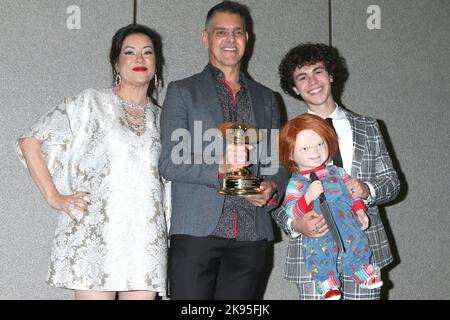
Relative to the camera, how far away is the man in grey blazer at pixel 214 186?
2100 millimetres

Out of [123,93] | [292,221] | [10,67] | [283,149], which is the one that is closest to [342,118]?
[283,149]

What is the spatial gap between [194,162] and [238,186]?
205 mm

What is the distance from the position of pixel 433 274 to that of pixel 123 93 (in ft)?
6.98

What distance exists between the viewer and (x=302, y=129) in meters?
2.17

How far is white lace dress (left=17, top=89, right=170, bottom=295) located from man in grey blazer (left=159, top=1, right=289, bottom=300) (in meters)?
0.12

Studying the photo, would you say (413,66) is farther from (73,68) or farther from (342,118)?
(73,68)

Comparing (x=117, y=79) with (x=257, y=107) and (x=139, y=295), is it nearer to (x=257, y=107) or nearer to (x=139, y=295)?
(x=257, y=107)

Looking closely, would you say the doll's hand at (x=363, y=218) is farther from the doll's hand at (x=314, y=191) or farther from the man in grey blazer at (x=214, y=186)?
the man in grey blazer at (x=214, y=186)

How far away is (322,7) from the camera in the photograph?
10.8ft

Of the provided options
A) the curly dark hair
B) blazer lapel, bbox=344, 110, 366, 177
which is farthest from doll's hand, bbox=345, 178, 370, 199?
the curly dark hair

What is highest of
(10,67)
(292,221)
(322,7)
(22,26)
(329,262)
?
(322,7)

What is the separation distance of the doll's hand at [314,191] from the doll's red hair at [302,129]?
0.17 metres
